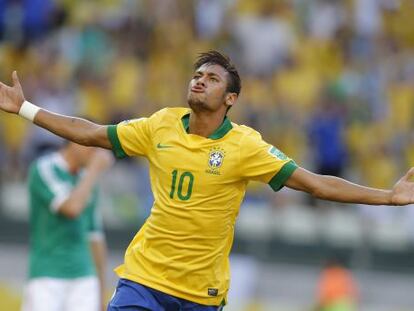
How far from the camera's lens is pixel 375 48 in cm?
1708

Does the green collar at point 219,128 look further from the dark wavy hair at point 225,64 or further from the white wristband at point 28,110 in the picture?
the white wristband at point 28,110

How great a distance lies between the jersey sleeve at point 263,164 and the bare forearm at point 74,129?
892mm

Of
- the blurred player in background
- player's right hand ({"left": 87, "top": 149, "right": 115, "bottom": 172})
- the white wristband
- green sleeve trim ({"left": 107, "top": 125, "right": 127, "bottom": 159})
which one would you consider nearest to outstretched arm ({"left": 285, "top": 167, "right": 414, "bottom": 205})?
green sleeve trim ({"left": 107, "top": 125, "right": 127, "bottom": 159})

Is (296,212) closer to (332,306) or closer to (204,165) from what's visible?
(332,306)

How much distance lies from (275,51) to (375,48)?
4.89 feet

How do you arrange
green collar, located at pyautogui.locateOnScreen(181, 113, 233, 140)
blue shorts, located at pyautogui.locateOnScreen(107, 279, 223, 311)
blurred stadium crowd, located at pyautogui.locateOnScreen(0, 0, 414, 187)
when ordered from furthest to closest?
blurred stadium crowd, located at pyautogui.locateOnScreen(0, 0, 414, 187), green collar, located at pyautogui.locateOnScreen(181, 113, 233, 140), blue shorts, located at pyautogui.locateOnScreen(107, 279, 223, 311)

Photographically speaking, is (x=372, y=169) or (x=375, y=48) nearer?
(x=372, y=169)

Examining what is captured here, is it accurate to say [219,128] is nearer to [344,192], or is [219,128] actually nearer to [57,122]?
[344,192]

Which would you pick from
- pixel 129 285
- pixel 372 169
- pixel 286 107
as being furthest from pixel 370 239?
pixel 129 285

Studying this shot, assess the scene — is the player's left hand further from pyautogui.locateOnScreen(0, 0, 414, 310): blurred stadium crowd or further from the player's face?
pyautogui.locateOnScreen(0, 0, 414, 310): blurred stadium crowd

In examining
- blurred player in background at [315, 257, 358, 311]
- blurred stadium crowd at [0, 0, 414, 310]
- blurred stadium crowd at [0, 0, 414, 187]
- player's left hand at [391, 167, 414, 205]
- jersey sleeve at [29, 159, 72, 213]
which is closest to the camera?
player's left hand at [391, 167, 414, 205]

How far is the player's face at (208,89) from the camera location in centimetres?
730

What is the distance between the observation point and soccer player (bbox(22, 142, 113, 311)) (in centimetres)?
991

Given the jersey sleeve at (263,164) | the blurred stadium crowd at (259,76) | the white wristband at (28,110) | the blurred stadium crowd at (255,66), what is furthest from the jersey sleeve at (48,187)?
the blurred stadium crowd at (255,66)
